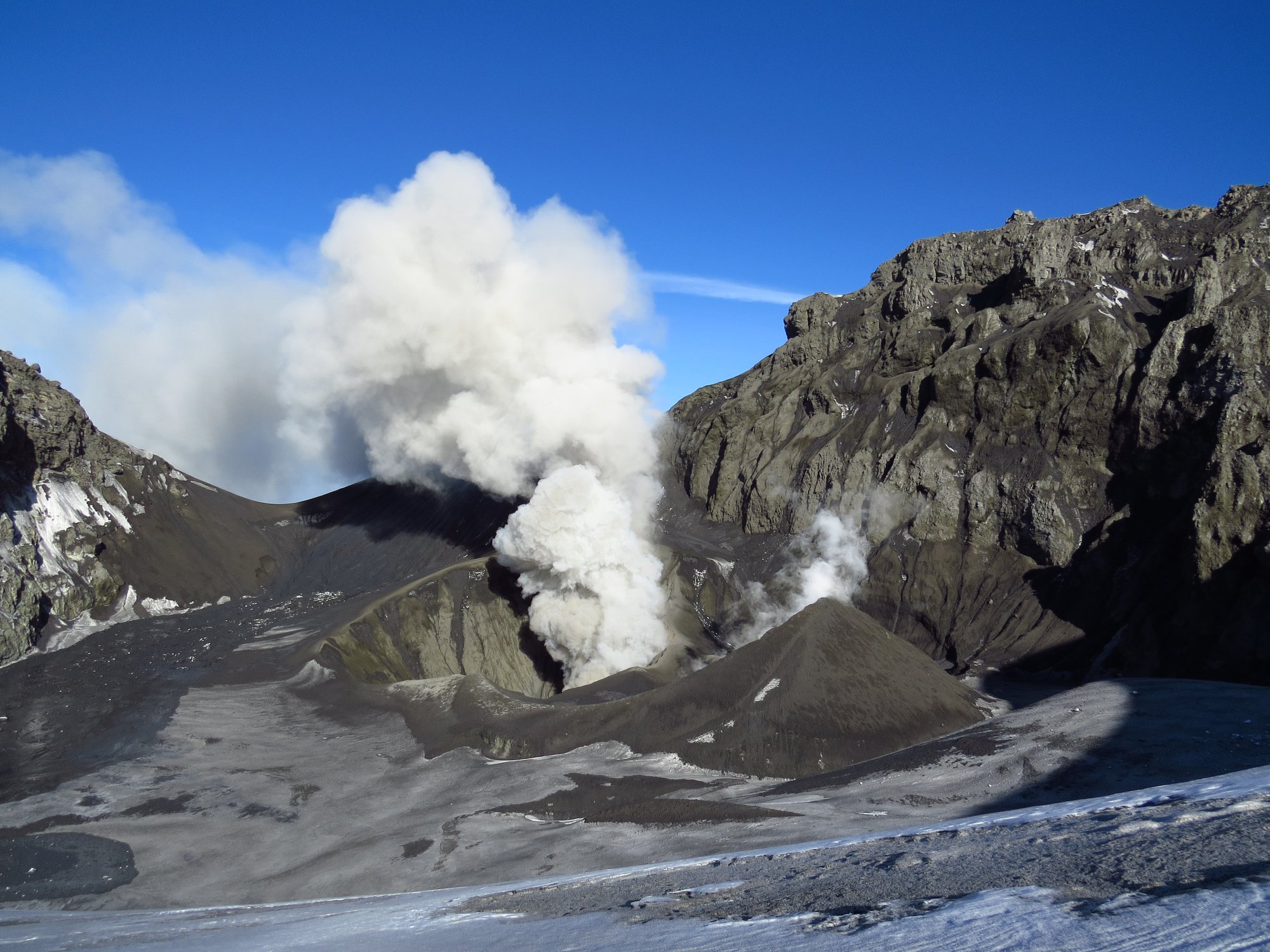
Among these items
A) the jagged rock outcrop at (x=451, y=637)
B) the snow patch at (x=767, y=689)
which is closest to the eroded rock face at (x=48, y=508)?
the jagged rock outcrop at (x=451, y=637)

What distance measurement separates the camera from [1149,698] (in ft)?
79.9

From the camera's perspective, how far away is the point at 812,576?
49.3 m

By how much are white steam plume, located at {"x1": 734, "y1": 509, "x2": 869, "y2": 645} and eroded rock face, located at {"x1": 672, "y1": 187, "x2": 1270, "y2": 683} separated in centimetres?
103

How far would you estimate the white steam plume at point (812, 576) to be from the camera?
47.4 m

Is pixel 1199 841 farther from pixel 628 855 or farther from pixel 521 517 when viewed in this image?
pixel 521 517

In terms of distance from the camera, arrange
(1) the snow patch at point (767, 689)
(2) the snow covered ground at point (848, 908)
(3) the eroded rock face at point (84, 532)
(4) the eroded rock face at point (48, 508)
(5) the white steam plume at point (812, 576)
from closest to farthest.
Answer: (2) the snow covered ground at point (848, 908), (1) the snow patch at point (767, 689), (4) the eroded rock face at point (48, 508), (3) the eroded rock face at point (84, 532), (5) the white steam plume at point (812, 576)

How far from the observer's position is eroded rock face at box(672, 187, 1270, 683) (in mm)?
36031

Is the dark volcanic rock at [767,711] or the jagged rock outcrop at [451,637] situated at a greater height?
the jagged rock outcrop at [451,637]

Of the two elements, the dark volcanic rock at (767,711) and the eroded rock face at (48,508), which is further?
the eroded rock face at (48,508)

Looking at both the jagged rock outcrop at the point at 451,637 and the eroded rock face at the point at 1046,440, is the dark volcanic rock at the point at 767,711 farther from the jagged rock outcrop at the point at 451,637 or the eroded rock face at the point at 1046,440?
the eroded rock face at the point at 1046,440

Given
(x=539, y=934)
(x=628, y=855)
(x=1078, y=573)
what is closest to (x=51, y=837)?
(x=628, y=855)

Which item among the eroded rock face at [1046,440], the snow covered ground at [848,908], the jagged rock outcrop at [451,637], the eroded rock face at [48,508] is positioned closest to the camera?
the snow covered ground at [848,908]

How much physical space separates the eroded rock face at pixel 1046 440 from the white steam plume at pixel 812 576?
103 centimetres

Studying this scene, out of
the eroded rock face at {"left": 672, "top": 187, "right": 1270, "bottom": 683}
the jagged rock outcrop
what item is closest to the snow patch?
the jagged rock outcrop
